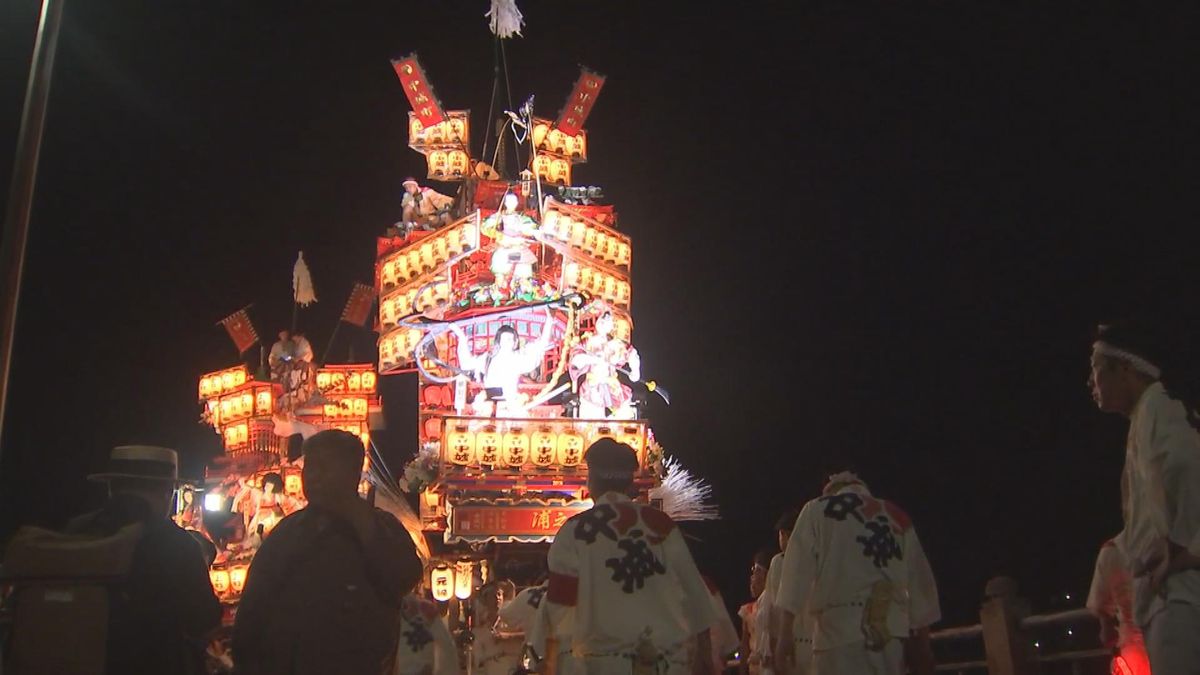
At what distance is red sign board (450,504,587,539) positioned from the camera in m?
23.1

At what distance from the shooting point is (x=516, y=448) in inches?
909

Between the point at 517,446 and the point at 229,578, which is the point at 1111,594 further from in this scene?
the point at 229,578

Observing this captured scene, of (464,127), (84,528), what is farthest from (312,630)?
(464,127)

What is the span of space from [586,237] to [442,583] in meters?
9.41

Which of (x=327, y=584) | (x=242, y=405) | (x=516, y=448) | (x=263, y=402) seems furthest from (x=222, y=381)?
(x=327, y=584)

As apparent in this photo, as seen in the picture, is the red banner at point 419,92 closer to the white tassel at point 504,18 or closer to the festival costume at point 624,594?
the white tassel at point 504,18

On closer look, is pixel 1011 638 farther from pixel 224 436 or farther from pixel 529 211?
pixel 224 436

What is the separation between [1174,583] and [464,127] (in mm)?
28212

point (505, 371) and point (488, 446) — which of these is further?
point (505, 371)

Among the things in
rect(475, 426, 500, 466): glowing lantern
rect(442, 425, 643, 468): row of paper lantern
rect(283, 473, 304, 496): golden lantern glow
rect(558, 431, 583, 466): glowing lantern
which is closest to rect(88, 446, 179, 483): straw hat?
rect(442, 425, 643, 468): row of paper lantern

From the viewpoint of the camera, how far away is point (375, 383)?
3781 cm

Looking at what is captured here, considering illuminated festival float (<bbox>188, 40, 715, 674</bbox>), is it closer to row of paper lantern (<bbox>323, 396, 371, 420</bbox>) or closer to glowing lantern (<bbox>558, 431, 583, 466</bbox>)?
glowing lantern (<bbox>558, 431, 583, 466</bbox>)

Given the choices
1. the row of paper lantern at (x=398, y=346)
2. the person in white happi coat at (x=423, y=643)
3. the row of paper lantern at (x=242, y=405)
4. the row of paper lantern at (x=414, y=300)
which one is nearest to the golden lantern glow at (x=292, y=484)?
the row of paper lantern at (x=242, y=405)

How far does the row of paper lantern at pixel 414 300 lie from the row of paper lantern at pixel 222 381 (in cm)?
1337
